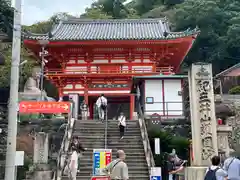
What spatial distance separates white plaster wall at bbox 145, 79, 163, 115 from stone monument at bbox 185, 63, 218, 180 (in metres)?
11.3

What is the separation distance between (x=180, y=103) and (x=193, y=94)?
38.1 ft

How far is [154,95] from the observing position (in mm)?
21578

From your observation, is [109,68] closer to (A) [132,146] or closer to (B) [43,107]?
(B) [43,107]

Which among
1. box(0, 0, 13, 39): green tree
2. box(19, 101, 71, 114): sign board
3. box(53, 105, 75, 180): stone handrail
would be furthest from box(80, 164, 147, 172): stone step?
box(0, 0, 13, 39): green tree

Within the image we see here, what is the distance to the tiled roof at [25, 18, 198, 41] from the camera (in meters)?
23.0

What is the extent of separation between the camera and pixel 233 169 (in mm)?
6637

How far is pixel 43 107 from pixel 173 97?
28.2 feet

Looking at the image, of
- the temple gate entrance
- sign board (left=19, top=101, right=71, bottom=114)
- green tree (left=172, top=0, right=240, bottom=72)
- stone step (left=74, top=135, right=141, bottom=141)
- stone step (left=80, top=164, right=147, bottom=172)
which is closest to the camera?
stone step (left=80, top=164, right=147, bottom=172)

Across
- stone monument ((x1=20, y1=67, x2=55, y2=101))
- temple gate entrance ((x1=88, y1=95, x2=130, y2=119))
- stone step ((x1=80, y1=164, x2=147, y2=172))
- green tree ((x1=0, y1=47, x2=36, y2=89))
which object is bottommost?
stone step ((x1=80, y1=164, x2=147, y2=172))

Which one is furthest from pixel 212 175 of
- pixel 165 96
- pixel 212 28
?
pixel 212 28

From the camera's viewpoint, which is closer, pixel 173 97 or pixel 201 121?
pixel 201 121

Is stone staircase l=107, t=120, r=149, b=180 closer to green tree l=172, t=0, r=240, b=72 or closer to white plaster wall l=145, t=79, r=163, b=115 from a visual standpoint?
white plaster wall l=145, t=79, r=163, b=115

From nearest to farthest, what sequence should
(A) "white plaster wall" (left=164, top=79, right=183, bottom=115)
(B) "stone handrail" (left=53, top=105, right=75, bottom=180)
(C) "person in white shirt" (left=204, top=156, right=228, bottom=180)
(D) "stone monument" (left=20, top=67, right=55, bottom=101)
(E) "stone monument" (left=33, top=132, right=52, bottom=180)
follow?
(C) "person in white shirt" (left=204, top=156, right=228, bottom=180) → (B) "stone handrail" (left=53, top=105, right=75, bottom=180) → (E) "stone monument" (left=33, top=132, right=52, bottom=180) → (A) "white plaster wall" (left=164, top=79, right=183, bottom=115) → (D) "stone monument" (left=20, top=67, right=55, bottom=101)

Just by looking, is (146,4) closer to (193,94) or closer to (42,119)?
(42,119)
